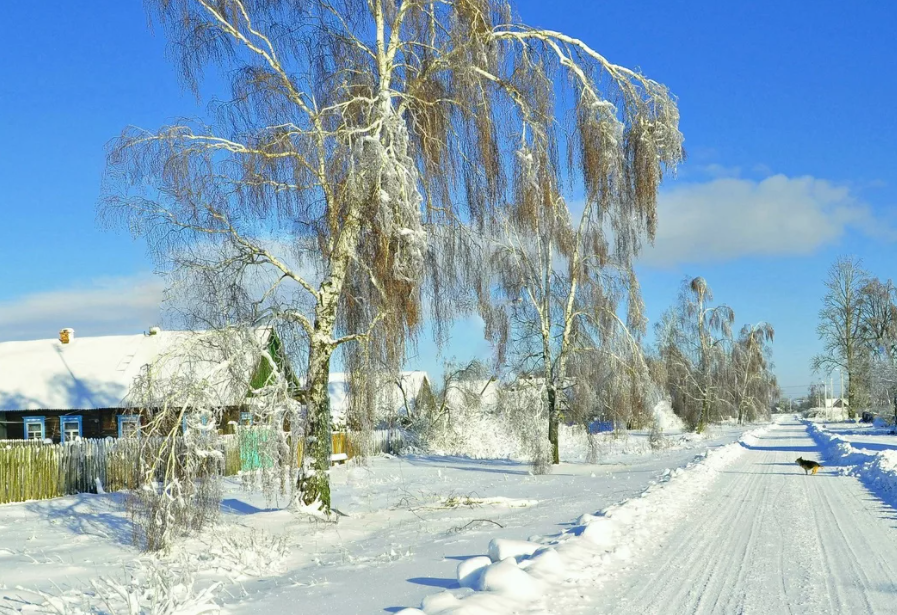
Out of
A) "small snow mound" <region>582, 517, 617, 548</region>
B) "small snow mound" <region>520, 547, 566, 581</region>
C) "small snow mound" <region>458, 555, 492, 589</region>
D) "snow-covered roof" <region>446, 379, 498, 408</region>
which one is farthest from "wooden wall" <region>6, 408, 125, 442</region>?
"small snow mound" <region>520, 547, 566, 581</region>

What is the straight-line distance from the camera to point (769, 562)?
8211 millimetres

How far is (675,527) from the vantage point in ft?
35.4

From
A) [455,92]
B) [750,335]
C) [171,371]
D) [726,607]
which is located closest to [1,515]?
[171,371]

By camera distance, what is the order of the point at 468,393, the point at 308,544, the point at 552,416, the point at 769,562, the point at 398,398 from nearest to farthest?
the point at 769,562
the point at 308,544
the point at 398,398
the point at 552,416
the point at 468,393

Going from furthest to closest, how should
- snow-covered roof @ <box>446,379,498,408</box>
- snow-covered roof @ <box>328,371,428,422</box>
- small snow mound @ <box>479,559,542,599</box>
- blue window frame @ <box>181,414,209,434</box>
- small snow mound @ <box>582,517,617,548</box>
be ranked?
snow-covered roof @ <box>446,379,498,408</box>, snow-covered roof @ <box>328,371,428,422</box>, blue window frame @ <box>181,414,209,434</box>, small snow mound @ <box>582,517,617,548</box>, small snow mound @ <box>479,559,542,599</box>

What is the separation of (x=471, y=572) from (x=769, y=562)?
11.2 ft

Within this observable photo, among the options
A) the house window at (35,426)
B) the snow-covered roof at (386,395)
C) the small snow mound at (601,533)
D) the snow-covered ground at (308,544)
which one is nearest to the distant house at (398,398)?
the snow-covered roof at (386,395)

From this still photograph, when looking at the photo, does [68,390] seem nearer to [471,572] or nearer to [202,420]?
[202,420]

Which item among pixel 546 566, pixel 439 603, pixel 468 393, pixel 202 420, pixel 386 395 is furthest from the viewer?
pixel 468 393

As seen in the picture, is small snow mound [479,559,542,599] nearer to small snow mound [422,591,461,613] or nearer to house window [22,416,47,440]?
small snow mound [422,591,461,613]

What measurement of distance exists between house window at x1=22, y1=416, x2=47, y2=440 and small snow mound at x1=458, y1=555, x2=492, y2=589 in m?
25.3

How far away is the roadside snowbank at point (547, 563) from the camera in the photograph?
19.4ft

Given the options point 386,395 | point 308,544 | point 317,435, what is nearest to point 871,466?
point 386,395

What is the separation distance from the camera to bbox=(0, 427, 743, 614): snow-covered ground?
7.54 meters
